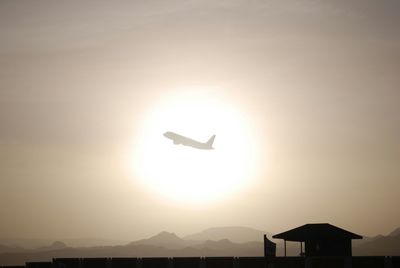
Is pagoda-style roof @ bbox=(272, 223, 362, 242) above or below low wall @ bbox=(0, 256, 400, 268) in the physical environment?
above

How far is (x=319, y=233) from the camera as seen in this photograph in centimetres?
5622

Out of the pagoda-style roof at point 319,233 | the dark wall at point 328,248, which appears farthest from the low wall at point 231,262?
the pagoda-style roof at point 319,233

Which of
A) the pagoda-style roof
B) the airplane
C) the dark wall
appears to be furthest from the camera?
the airplane

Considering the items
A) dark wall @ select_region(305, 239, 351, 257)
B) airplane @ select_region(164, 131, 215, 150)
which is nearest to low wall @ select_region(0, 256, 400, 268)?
dark wall @ select_region(305, 239, 351, 257)

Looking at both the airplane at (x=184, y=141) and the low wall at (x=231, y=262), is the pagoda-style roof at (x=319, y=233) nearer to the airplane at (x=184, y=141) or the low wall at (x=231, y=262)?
the low wall at (x=231, y=262)

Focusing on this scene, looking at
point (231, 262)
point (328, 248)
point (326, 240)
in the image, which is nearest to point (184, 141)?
point (231, 262)

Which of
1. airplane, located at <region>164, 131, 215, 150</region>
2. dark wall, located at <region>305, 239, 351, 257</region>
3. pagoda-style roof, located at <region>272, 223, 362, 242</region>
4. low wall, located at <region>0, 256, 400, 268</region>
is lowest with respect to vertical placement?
low wall, located at <region>0, 256, 400, 268</region>

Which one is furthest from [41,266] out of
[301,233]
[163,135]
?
[163,135]

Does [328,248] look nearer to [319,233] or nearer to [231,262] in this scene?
[319,233]

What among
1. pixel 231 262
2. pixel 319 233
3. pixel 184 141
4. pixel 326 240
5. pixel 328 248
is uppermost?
pixel 184 141

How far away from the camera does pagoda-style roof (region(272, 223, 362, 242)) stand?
5603 centimetres

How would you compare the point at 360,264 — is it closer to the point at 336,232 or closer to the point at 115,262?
the point at 336,232

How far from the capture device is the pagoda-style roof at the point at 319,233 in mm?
56031

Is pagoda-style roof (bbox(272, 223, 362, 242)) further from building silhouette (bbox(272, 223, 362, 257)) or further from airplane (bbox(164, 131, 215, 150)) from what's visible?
airplane (bbox(164, 131, 215, 150))
